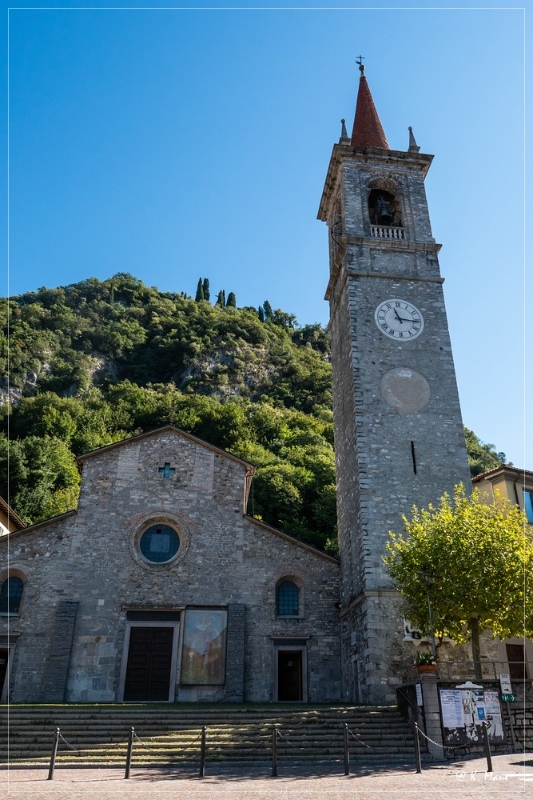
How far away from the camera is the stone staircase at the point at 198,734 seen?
12.6 metres

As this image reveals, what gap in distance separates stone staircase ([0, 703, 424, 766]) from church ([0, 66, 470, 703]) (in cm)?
289

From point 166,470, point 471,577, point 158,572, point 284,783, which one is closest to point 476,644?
point 471,577

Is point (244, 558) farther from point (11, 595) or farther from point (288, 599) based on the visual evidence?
point (11, 595)

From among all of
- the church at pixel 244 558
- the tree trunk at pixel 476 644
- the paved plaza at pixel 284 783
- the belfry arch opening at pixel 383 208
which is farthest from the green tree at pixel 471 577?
the belfry arch opening at pixel 383 208

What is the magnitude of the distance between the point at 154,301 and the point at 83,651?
86959 millimetres

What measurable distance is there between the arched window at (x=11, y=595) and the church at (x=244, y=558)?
1.7 inches

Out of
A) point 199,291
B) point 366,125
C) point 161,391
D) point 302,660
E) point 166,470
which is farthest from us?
point 199,291

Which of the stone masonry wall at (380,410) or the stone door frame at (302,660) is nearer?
the stone masonry wall at (380,410)

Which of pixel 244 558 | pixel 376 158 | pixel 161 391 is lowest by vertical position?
pixel 244 558

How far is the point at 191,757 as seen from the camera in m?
12.6

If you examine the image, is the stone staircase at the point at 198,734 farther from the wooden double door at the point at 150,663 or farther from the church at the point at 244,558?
the wooden double door at the point at 150,663

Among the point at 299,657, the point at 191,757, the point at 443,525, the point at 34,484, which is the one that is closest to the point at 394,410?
the point at 443,525

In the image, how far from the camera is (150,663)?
19.5m

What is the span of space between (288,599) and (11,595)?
9251 mm
